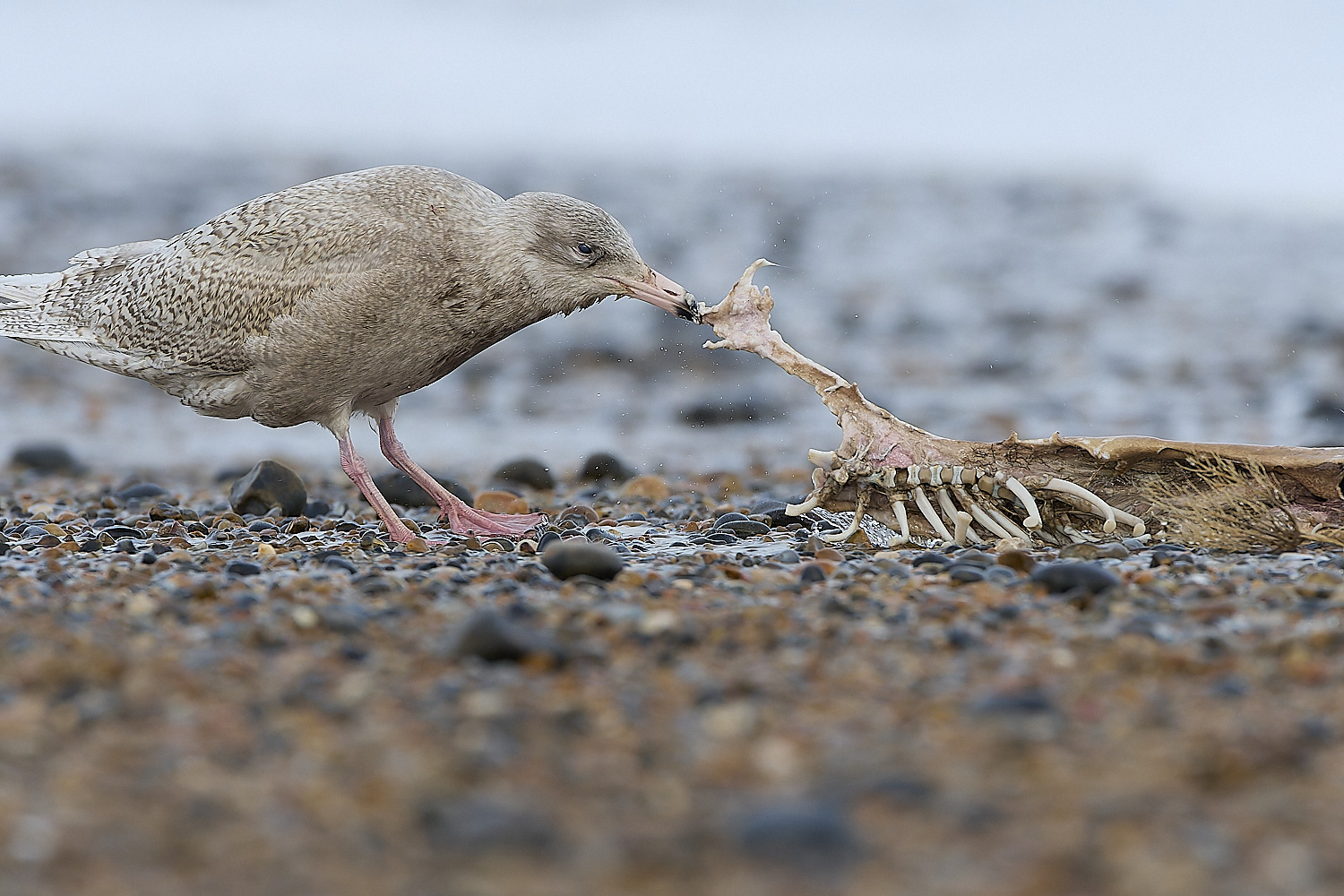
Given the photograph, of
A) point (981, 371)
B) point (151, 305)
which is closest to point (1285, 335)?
point (981, 371)

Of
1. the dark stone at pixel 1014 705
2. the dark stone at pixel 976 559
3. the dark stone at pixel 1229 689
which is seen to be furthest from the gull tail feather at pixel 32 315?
the dark stone at pixel 1229 689

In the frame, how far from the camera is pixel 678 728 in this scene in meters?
2.74

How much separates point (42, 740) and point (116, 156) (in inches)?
925

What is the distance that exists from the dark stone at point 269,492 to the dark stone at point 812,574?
329cm

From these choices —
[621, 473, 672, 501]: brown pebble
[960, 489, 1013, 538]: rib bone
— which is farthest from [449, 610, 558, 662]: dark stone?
[621, 473, 672, 501]: brown pebble

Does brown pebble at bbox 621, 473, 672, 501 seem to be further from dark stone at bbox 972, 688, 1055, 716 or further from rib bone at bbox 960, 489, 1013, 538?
dark stone at bbox 972, 688, 1055, 716

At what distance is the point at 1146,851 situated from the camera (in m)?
2.15

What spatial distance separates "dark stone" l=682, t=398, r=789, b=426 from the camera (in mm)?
10812

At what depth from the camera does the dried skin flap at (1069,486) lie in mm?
4785

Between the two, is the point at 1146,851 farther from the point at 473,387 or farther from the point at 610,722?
the point at 473,387

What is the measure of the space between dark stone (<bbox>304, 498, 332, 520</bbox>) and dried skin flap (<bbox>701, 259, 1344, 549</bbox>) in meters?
2.82

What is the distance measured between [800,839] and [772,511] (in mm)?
3929

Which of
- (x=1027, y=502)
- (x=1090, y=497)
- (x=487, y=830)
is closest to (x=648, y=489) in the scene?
(x=1027, y=502)

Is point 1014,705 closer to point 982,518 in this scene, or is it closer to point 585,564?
point 585,564
